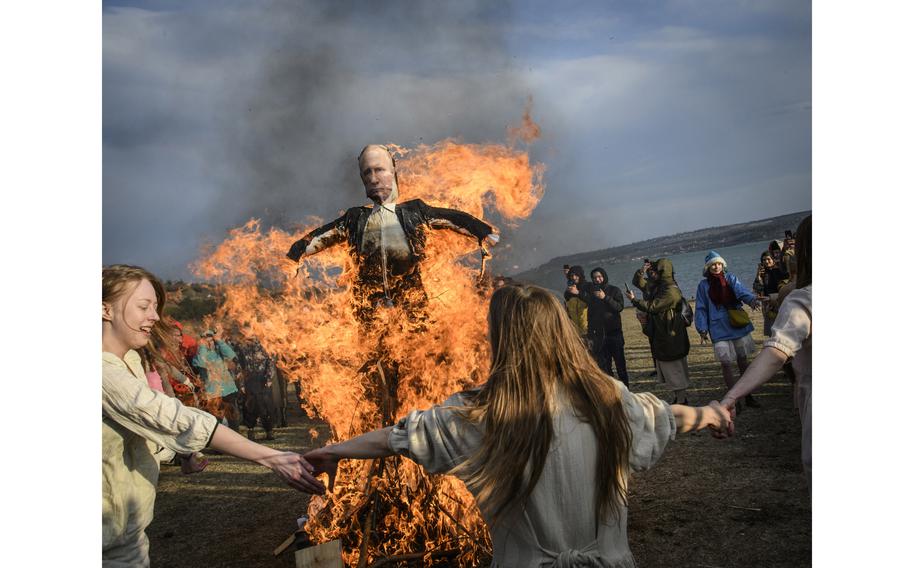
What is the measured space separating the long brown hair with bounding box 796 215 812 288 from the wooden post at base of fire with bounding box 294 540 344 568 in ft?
7.42

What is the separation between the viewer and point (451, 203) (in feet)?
14.8

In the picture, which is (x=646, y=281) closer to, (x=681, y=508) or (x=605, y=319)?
(x=605, y=319)

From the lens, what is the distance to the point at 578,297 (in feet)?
27.7

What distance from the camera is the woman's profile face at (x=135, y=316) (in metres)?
2.96

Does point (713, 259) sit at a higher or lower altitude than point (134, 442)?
higher

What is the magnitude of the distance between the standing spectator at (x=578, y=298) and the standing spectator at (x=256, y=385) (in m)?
3.85

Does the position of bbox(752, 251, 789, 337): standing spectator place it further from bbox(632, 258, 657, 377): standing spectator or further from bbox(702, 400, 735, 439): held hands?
bbox(702, 400, 735, 439): held hands

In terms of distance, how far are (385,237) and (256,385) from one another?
575 cm

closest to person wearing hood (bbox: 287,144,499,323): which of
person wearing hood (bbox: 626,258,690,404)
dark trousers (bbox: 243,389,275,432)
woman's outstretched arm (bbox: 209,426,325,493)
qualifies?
woman's outstretched arm (bbox: 209,426,325,493)

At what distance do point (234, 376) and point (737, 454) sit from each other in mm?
6123

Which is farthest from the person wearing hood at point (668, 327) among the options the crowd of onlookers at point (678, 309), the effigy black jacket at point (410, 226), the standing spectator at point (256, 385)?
the standing spectator at point (256, 385)

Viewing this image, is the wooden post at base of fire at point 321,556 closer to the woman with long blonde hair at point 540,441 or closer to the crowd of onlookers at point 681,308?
the woman with long blonde hair at point 540,441

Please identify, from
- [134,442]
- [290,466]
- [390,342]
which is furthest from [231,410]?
[290,466]
